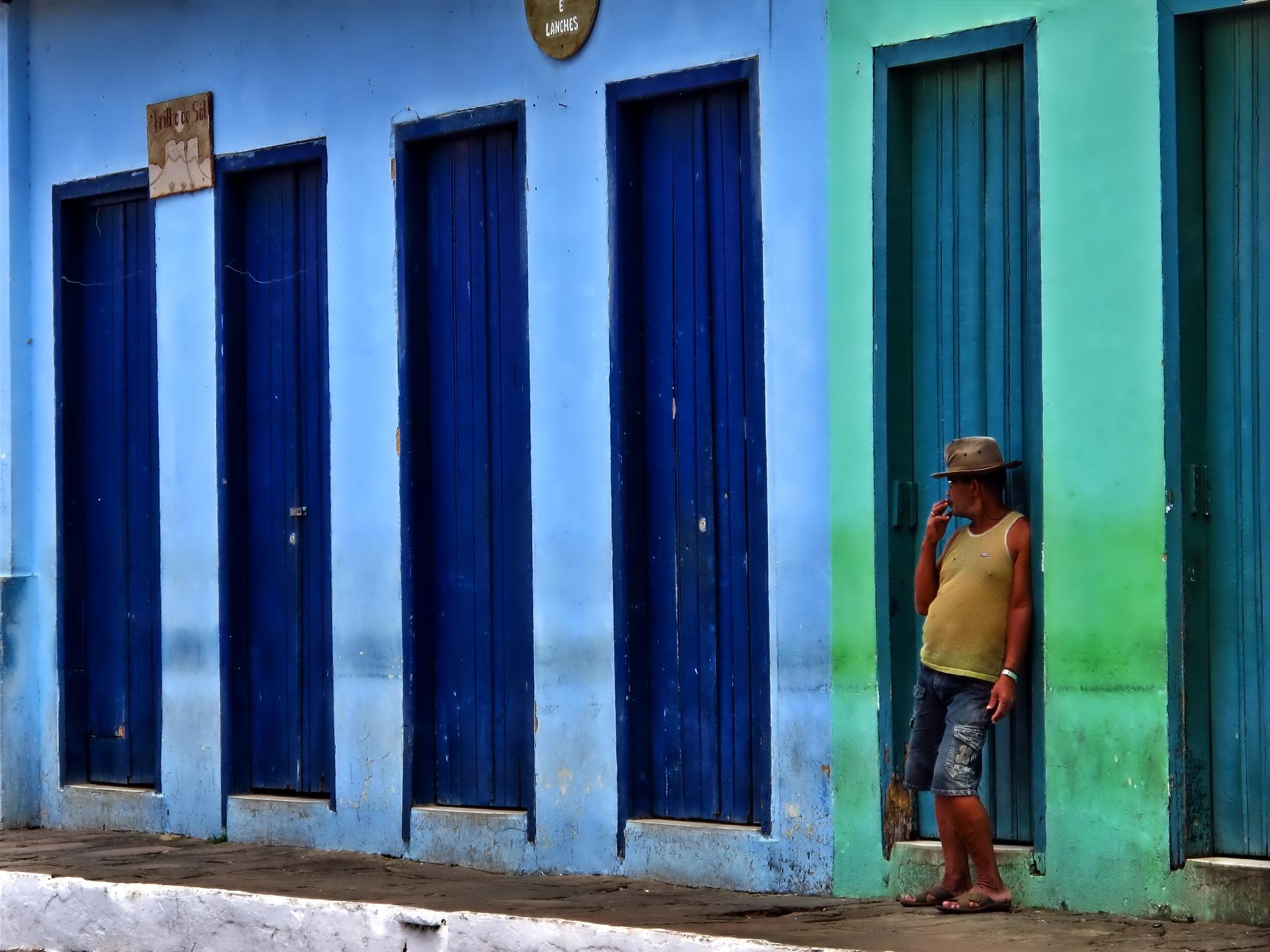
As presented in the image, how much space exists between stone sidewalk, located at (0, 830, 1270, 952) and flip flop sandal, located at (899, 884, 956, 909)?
0.17 ft

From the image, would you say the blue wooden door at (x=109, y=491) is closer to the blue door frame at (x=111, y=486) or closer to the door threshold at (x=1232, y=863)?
the blue door frame at (x=111, y=486)

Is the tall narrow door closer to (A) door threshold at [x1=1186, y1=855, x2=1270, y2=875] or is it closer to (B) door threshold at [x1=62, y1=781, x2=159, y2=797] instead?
(A) door threshold at [x1=1186, y1=855, x2=1270, y2=875]

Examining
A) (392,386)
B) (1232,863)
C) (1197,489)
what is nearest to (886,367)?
(1197,489)

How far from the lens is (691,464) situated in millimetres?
8789

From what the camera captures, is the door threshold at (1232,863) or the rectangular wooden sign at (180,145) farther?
the rectangular wooden sign at (180,145)

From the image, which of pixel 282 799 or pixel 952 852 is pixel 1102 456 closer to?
pixel 952 852

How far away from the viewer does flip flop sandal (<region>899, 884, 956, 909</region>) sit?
7.49 meters

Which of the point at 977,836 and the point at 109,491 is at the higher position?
the point at 109,491

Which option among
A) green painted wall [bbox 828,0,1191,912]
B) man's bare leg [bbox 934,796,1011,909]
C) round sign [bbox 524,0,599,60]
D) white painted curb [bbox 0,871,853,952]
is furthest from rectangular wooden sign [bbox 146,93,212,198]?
man's bare leg [bbox 934,796,1011,909]

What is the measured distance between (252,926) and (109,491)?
4.10 metres

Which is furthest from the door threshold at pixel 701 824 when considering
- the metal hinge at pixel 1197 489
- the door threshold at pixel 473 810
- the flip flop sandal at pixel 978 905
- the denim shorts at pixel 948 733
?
the metal hinge at pixel 1197 489

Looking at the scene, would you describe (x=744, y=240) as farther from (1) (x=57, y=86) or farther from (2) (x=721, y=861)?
(1) (x=57, y=86)

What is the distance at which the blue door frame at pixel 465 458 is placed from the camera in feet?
30.8

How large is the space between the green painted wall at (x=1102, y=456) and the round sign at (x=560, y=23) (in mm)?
1954
